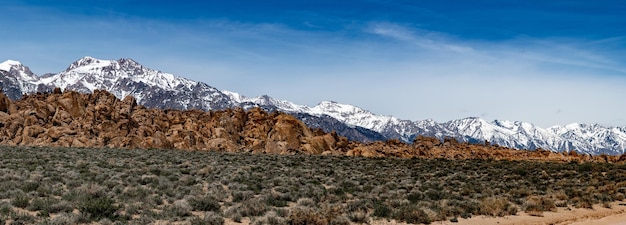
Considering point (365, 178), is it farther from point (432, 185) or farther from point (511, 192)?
point (511, 192)

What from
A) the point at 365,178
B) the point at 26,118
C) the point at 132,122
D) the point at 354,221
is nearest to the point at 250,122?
the point at 132,122

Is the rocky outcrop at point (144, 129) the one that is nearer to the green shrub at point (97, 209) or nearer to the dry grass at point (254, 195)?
the dry grass at point (254, 195)

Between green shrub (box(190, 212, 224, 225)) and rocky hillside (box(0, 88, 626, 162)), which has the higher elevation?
rocky hillside (box(0, 88, 626, 162))

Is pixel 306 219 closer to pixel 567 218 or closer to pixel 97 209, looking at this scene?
pixel 97 209

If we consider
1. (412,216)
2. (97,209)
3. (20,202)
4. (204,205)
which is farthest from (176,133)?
(412,216)

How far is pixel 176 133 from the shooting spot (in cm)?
7100

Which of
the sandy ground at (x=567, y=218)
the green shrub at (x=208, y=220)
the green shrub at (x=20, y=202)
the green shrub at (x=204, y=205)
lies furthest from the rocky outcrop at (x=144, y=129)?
the green shrub at (x=208, y=220)

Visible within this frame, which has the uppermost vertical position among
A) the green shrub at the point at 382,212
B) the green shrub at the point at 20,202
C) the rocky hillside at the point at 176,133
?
the rocky hillside at the point at 176,133

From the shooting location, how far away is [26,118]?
70875 mm

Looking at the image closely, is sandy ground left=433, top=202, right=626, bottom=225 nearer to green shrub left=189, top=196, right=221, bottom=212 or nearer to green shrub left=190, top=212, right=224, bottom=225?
Result: green shrub left=190, top=212, right=224, bottom=225

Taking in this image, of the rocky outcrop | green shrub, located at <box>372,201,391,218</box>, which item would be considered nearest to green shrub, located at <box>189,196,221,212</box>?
green shrub, located at <box>372,201,391,218</box>

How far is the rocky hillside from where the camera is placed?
213 feet

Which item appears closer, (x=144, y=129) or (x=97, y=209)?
(x=97, y=209)

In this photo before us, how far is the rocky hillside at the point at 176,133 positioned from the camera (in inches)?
2562
